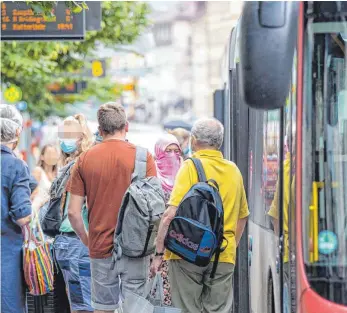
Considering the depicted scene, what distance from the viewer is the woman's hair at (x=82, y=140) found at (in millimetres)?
9406

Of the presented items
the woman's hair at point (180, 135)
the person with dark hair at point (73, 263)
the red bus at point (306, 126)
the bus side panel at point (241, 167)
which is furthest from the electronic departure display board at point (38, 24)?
the red bus at point (306, 126)

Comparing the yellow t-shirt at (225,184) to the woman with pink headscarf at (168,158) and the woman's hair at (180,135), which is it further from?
the woman's hair at (180,135)

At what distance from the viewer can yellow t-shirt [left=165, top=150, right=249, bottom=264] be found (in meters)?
7.78

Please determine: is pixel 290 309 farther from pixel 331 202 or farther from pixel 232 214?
pixel 232 214

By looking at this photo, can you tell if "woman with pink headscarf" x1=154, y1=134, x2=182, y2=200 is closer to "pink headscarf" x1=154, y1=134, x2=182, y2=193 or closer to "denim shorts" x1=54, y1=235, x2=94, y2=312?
"pink headscarf" x1=154, y1=134, x2=182, y2=193

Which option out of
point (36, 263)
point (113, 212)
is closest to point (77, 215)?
point (113, 212)

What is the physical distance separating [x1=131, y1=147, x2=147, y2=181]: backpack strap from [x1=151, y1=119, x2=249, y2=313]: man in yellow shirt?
1.26 feet

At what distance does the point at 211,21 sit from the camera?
87188 millimetres

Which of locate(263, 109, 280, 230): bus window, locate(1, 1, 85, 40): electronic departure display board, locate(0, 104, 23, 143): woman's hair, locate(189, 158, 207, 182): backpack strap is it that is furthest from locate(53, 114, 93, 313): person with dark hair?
locate(1, 1, 85, 40): electronic departure display board

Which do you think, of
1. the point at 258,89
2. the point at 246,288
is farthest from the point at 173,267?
the point at 258,89

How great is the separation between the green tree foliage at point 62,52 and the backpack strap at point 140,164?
9.00 metres

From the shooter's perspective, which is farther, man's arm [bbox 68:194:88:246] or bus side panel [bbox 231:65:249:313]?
bus side panel [bbox 231:65:249:313]

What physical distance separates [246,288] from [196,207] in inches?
71.3

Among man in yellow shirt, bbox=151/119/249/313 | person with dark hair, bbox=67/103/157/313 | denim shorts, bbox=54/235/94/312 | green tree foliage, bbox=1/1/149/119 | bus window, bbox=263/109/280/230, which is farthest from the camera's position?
green tree foliage, bbox=1/1/149/119
